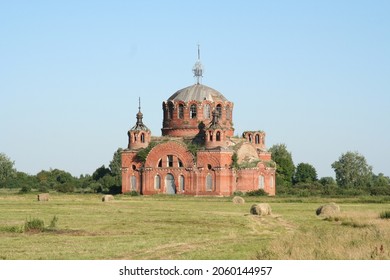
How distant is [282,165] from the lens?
10062 cm

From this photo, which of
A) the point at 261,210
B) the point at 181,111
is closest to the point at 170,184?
the point at 181,111

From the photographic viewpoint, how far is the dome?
263 ft

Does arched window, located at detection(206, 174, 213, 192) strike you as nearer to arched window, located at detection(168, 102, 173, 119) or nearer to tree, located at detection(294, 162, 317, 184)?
arched window, located at detection(168, 102, 173, 119)

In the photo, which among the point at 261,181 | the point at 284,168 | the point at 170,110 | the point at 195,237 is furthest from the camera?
the point at 284,168

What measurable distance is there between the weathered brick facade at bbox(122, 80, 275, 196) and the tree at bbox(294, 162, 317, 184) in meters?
26.8

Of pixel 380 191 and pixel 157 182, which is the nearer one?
pixel 380 191

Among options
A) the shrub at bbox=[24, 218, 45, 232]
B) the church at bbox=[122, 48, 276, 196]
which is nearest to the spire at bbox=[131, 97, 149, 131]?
the church at bbox=[122, 48, 276, 196]

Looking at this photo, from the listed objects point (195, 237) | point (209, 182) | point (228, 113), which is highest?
point (228, 113)

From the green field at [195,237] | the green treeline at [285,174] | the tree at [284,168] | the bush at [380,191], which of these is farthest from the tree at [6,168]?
the green field at [195,237]

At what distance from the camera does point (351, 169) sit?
4456 inches

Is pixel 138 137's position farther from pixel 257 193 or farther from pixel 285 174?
pixel 285 174
